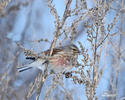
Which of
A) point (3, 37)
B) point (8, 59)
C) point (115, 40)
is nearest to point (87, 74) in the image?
point (115, 40)

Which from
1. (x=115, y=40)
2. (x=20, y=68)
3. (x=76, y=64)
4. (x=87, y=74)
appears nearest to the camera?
(x=87, y=74)

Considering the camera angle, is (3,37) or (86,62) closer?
(86,62)

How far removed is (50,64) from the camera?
2.84m

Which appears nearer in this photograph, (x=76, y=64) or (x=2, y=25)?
(x=76, y=64)

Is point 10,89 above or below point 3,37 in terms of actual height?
below

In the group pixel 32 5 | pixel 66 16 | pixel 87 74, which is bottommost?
pixel 87 74

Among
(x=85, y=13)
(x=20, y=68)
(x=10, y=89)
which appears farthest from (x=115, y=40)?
(x=10, y=89)

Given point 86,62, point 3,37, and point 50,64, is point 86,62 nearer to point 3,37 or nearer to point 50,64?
point 50,64

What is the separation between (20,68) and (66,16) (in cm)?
106

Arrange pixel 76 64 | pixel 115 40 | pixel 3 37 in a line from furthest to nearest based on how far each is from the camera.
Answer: pixel 3 37, pixel 115 40, pixel 76 64

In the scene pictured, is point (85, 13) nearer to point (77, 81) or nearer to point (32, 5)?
point (77, 81)

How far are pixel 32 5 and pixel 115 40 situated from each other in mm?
1754

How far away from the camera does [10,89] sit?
8.89ft

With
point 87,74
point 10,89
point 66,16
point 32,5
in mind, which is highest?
point 32,5
